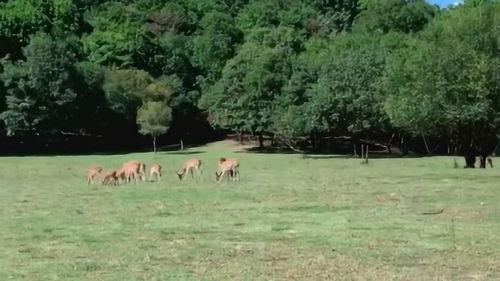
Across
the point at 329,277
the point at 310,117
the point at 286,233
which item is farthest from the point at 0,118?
the point at 329,277

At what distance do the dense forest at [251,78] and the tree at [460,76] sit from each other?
0.07 metres

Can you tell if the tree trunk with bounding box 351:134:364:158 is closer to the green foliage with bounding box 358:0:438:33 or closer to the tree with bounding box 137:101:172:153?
the tree with bounding box 137:101:172:153

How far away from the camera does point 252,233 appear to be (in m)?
15.8

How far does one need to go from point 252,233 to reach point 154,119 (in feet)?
193

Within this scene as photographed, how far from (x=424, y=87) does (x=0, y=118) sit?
43105 millimetres

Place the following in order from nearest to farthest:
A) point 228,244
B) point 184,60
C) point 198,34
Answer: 1. point 228,244
2. point 184,60
3. point 198,34

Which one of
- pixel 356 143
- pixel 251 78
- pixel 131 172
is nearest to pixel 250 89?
pixel 251 78

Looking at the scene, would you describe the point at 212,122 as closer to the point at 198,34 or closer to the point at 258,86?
the point at 258,86

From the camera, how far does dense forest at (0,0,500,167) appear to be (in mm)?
42781

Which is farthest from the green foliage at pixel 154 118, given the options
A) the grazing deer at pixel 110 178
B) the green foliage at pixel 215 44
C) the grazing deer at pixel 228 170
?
the grazing deer at pixel 110 178

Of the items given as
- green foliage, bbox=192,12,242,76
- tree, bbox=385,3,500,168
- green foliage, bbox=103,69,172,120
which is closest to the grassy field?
tree, bbox=385,3,500,168

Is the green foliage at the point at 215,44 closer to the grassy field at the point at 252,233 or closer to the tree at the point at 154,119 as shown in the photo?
the tree at the point at 154,119

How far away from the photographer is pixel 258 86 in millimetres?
74688

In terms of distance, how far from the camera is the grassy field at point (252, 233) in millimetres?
11469
